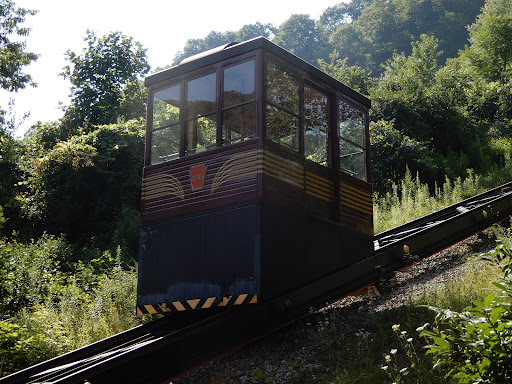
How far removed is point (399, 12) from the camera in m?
60.3

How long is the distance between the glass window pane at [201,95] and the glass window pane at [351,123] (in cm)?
192

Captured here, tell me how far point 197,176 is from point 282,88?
1.53 m

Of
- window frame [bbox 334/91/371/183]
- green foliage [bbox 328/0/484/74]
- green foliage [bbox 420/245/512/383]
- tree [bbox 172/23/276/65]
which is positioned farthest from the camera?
tree [bbox 172/23/276/65]

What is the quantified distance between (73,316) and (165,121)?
3166 mm

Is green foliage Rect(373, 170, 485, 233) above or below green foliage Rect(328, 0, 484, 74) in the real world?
below

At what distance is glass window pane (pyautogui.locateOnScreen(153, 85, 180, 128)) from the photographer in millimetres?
7707

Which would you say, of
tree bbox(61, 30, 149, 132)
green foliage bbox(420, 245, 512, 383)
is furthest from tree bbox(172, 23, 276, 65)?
green foliage bbox(420, 245, 512, 383)

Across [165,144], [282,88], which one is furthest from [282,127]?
[165,144]

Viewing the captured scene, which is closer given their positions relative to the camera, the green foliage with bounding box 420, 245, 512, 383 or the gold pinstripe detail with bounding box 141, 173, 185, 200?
the green foliage with bounding box 420, 245, 512, 383

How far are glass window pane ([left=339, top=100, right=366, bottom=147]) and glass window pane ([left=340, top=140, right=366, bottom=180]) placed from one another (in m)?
0.11

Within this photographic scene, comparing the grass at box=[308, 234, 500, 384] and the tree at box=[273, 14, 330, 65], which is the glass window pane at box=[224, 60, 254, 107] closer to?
the grass at box=[308, 234, 500, 384]

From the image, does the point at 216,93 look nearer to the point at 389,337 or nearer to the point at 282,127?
the point at 282,127

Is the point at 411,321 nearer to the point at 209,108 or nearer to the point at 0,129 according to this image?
Answer: the point at 209,108

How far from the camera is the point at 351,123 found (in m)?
8.28
